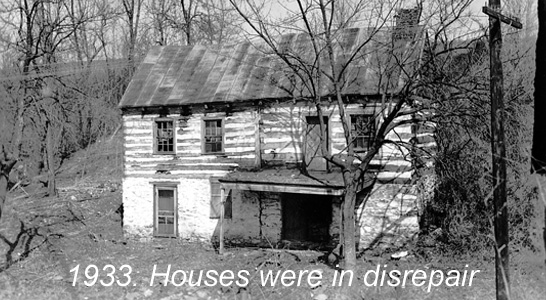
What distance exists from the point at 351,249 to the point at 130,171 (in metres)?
9.77

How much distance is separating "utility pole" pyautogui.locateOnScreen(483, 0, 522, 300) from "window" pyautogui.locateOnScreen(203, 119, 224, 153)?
→ 10.2 metres

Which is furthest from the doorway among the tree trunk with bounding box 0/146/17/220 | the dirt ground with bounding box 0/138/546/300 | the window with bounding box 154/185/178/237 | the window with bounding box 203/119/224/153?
the tree trunk with bounding box 0/146/17/220

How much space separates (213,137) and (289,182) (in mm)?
4231

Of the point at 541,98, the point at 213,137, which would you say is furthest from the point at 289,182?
the point at 541,98

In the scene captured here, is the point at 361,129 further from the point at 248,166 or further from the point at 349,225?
the point at 248,166

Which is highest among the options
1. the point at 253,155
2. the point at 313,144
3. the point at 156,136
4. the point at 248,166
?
the point at 156,136

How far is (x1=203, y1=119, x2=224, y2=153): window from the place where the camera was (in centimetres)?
1712

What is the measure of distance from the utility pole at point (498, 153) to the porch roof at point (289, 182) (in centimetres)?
543

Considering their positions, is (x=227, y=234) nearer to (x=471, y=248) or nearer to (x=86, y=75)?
(x=471, y=248)

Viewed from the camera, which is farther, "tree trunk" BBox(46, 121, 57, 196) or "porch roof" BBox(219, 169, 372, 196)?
"tree trunk" BBox(46, 121, 57, 196)

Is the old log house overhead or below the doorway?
overhead

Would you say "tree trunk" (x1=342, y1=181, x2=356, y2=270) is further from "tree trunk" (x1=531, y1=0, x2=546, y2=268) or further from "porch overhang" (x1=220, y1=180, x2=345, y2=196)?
"tree trunk" (x1=531, y1=0, x2=546, y2=268)

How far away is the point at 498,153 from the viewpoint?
28.2 feet

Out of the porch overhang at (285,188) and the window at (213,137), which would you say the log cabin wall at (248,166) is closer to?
the window at (213,137)
